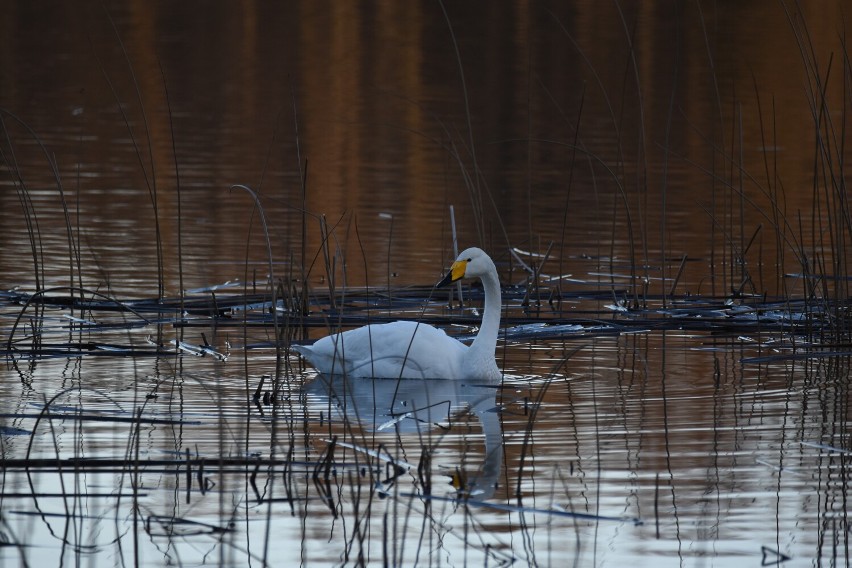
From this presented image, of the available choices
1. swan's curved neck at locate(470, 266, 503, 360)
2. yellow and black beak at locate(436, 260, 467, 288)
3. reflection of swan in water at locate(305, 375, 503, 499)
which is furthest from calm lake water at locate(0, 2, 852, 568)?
yellow and black beak at locate(436, 260, 467, 288)

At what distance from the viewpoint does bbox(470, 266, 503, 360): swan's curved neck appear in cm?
944

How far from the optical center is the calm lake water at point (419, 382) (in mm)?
6055

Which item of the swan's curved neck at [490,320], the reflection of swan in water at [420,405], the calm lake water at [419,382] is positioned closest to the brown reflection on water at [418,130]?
the calm lake water at [419,382]

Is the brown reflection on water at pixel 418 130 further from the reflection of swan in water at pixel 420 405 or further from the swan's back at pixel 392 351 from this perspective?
the reflection of swan in water at pixel 420 405

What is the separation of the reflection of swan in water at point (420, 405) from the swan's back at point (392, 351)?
3.1 inches

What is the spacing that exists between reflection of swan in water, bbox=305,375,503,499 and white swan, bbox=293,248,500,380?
8 centimetres

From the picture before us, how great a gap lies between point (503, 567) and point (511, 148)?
57.1 feet

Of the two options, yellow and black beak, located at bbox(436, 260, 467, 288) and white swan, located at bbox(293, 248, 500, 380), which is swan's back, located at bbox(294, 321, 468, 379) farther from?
yellow and black beak, located at bbox(436, 260, 467, 288)

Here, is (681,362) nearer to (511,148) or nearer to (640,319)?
(640,319)

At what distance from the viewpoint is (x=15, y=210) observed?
53.7ft

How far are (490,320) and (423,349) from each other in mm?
494

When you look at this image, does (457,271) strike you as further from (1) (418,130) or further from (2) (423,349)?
(1) (418,130)

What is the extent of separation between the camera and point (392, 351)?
940 centimetres

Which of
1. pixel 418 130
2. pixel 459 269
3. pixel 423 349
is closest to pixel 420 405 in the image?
pixel 423 349
